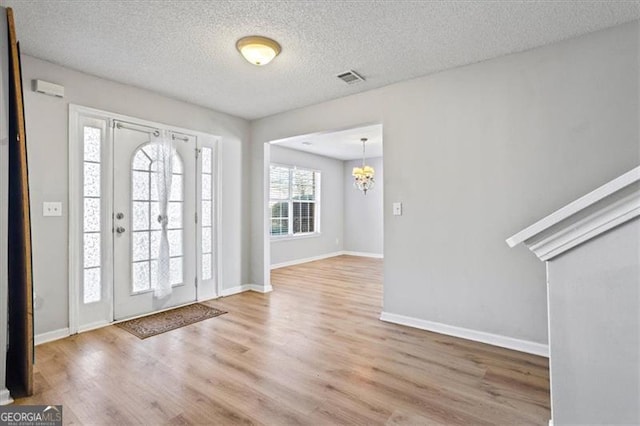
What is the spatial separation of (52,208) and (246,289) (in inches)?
102

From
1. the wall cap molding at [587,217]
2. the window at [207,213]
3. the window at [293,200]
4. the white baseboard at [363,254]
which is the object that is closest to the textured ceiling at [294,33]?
the window at [207,213]

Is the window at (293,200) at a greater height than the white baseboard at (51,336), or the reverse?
the window at (293,200)

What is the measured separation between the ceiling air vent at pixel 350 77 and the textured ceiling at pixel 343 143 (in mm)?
1887

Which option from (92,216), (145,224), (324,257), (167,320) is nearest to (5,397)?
(167,320)

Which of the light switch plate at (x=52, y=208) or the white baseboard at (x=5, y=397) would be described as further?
the light switch plate at (x=52, y=208)

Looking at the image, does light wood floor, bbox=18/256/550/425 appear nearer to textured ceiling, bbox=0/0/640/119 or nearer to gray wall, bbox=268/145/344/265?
textured ceiling, bbox=0/0/640/119

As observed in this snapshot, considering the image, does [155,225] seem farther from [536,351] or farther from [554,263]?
[536,351]

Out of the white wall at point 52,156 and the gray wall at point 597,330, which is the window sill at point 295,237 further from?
the gray wall at point 597,330

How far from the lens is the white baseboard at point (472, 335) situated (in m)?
2.56

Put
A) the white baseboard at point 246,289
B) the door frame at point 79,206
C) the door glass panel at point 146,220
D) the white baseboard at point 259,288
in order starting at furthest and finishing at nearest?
the white baseboard at point 259,288, the white baseboard at point 246,289, the door glass panel at point 146,220, the door frame at point 79,206

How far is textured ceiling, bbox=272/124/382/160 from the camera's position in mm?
5610

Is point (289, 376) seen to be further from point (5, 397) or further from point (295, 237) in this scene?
point (295, 237)

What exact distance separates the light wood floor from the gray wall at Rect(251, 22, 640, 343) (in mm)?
484

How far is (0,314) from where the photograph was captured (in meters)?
1.84
